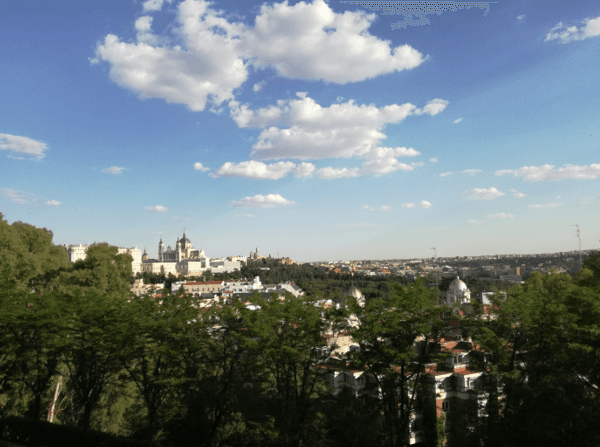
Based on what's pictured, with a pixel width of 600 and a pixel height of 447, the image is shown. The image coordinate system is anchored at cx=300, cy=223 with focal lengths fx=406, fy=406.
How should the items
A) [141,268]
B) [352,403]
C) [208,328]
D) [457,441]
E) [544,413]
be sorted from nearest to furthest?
[544,413] < [457,441] < [352,403] < [208,328] < [141,268]

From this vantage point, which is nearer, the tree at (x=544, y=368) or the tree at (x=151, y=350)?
the tree at (x=544, y=368)

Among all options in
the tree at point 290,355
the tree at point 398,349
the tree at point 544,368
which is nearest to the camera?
the tree at point 544,368

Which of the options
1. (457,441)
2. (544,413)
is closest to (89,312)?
(457,441)

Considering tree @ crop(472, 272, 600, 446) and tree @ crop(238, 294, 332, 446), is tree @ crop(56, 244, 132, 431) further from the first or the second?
tree @ crop(472, 272, 600, 446)

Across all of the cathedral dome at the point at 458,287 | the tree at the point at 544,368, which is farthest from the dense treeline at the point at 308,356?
the cathedral dome at the point at 458,287

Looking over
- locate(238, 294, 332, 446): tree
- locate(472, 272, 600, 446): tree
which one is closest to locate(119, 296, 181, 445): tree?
locate(238, 294, 332, 446): tree

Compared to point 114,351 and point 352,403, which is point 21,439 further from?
point 352,403

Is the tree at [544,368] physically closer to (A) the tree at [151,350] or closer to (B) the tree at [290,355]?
(B) the tree at [290,355]

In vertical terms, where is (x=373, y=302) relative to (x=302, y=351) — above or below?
above

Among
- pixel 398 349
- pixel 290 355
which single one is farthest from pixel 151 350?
pixel 398 349
